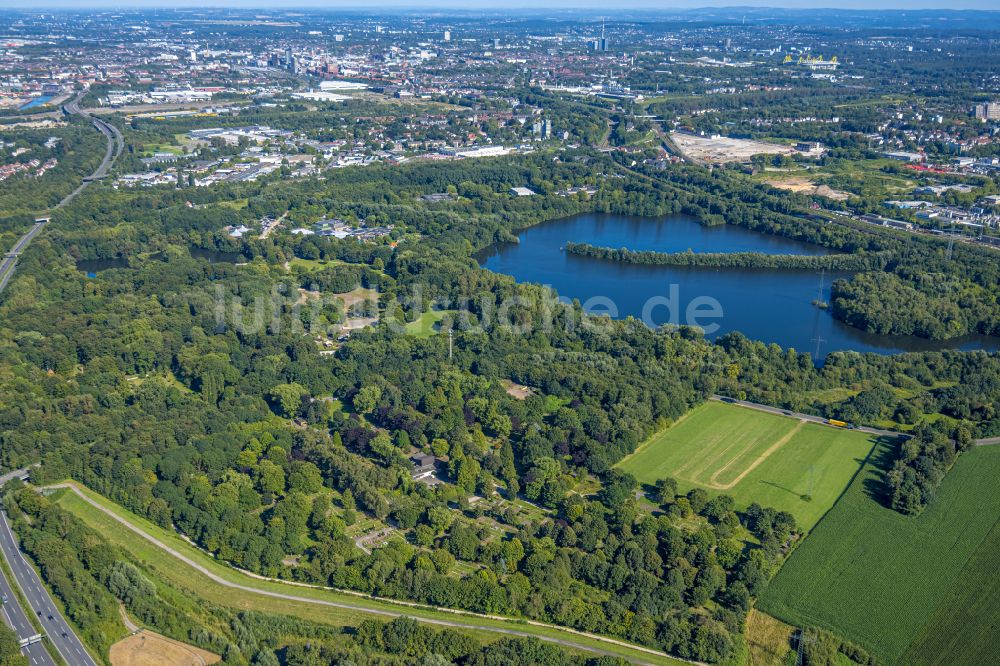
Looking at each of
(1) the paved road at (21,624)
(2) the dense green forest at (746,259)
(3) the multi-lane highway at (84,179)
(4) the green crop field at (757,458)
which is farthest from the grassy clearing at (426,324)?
(3) the multi-lane highway at (84,179)

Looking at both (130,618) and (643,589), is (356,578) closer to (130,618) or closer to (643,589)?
(130,618)

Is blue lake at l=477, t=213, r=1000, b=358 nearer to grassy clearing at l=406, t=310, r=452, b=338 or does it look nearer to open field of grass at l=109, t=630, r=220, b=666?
grassy clearing at l=406, t=310, r=452, b=338

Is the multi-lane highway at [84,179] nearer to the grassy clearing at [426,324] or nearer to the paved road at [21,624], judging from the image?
the grassy clearing at [426,324]

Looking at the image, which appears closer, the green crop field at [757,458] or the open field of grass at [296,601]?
the open field of grass at [296,601]

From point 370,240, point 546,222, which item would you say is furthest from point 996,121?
point 370,240

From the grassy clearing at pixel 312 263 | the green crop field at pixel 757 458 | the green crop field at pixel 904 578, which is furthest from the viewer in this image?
the grassy clearing at pixel 312 263

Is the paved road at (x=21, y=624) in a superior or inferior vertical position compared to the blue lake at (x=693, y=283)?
inferior
